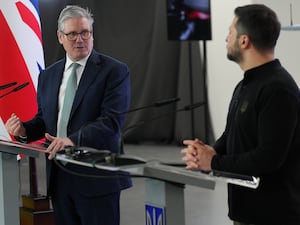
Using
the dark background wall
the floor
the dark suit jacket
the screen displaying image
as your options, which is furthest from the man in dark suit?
the dark background wall

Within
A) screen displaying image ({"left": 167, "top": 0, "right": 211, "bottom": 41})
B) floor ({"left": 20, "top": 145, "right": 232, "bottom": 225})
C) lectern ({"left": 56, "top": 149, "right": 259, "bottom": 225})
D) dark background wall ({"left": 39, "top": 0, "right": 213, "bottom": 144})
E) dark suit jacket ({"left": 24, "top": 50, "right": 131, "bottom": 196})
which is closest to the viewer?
lectern ({"left": 56, "top": 149, "right": 259, "bottom": 225})

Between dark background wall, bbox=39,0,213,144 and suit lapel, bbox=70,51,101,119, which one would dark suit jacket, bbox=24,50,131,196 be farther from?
dark background wall, bbox=39,0,213,144

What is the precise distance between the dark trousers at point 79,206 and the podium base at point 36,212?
3.32 ft

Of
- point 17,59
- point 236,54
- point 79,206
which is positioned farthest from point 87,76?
point 17,59

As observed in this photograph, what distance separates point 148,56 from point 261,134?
6.44 m

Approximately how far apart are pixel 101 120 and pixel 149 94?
5.67 m

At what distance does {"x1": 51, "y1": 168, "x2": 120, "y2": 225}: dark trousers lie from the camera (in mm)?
2664

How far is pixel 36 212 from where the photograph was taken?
3799mm

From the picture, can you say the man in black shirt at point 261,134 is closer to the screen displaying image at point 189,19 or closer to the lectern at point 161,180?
the lectern at point 161,180

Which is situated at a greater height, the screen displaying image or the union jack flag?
the screen displaying image

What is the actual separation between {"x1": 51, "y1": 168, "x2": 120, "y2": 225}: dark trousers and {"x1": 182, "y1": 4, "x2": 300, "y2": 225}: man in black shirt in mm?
793

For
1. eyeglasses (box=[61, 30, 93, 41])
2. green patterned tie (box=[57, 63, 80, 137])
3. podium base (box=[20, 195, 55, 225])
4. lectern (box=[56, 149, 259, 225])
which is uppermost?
eyeglasses (box=[61, 30, 93, 41])

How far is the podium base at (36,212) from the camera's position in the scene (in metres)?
3.78

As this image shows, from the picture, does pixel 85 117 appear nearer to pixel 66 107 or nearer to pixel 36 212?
pixel 66 107
